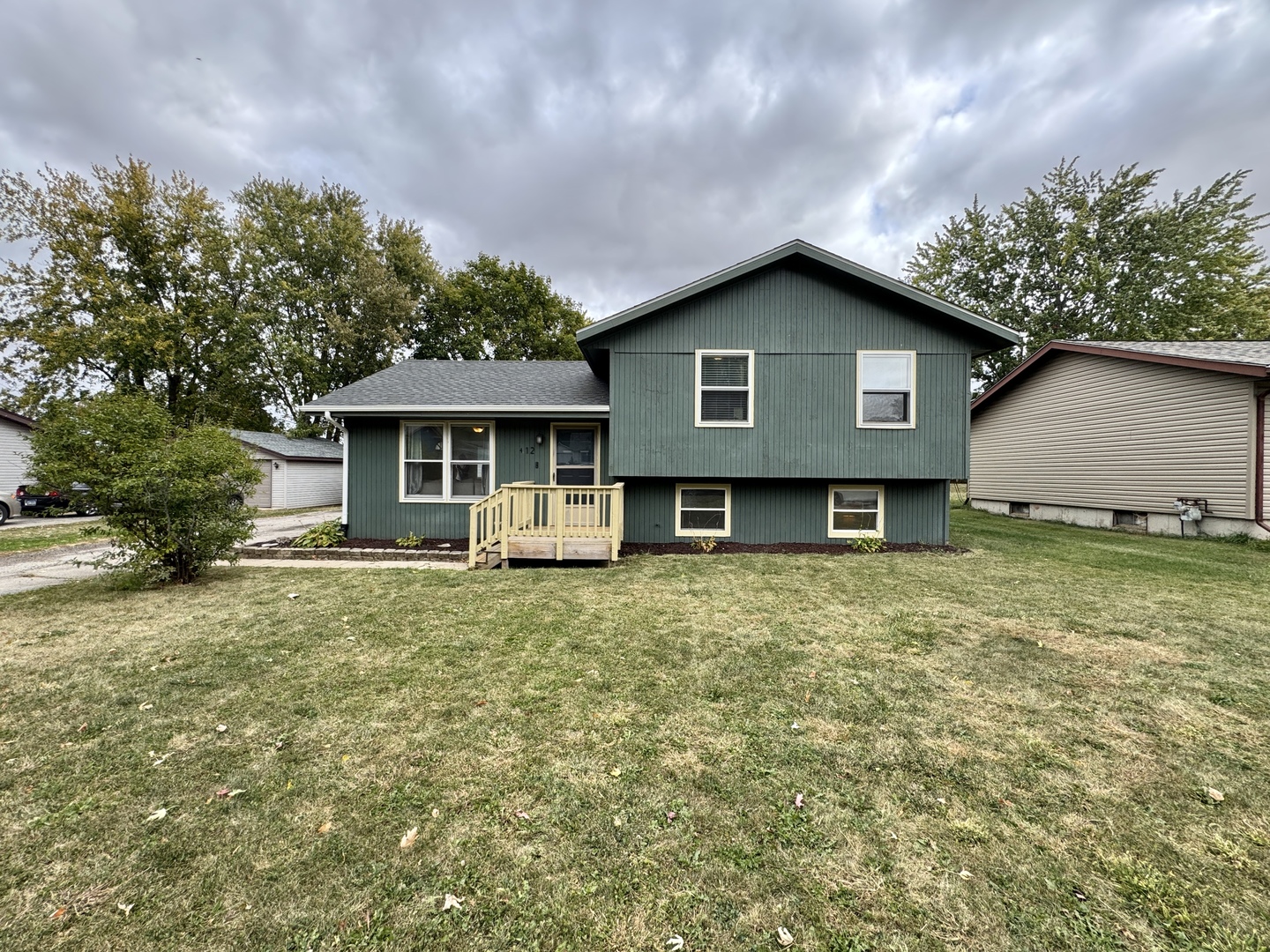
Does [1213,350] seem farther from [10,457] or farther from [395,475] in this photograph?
[10,457]

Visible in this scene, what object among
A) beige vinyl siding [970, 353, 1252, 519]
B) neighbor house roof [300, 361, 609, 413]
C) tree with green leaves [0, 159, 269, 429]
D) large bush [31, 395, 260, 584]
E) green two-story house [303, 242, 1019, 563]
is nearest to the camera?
large bush [31, 395, 260, 584]

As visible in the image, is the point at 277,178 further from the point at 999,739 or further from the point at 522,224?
the point at 999,739

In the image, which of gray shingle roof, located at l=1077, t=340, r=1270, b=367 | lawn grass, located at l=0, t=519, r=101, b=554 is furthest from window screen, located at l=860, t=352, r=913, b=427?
lawn grass, located at l=0, t=519, r=101, b=554

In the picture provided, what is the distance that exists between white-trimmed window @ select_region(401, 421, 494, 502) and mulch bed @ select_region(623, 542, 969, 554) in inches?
120

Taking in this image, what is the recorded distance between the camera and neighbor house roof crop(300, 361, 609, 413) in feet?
27.2

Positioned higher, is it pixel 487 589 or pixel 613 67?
pixel 613 67

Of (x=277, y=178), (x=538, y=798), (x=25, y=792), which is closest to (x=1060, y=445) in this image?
(x=538, y=798)

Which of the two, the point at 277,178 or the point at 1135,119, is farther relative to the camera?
the point at 277,178

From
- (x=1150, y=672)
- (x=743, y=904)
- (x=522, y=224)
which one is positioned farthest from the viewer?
(x=522, y=224)

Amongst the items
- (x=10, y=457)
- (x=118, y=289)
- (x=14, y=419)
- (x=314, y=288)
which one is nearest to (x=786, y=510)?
(x=10, y=457)

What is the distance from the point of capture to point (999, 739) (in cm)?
260

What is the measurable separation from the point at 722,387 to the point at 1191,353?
10179mm

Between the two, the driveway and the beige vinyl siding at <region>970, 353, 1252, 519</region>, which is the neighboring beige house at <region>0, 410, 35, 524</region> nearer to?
the driveway

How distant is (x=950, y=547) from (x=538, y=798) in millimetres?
8552
